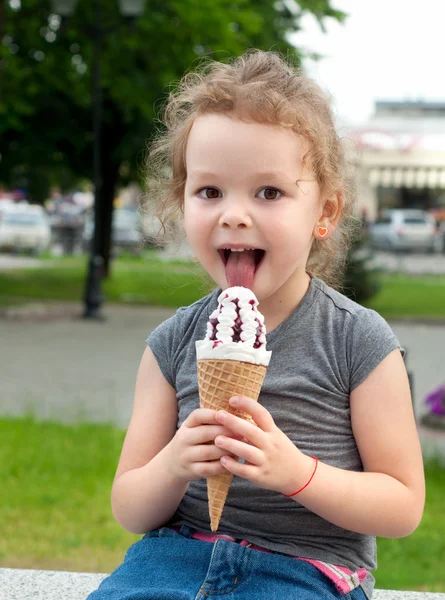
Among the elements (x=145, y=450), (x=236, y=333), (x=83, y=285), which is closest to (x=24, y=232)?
(x=83, y=285)

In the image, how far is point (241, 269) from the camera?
6.89 ft

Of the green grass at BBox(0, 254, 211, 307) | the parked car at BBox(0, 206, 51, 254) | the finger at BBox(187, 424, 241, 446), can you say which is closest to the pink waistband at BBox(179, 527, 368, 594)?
the finger at BBox(187, 424, 241, 446)

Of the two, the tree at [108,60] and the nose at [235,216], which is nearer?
the nose at [235,216]

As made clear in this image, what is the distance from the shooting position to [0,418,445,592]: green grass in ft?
14.5

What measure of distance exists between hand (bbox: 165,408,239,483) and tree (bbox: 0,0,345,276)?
36.0ft

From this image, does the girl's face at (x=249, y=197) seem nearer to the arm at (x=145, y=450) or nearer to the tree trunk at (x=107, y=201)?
the arm at (x=145, y=450)

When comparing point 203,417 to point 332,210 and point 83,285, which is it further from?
point 83,285

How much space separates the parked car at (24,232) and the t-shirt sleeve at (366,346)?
3314 centimetres

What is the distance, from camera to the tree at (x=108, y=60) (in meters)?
14.3

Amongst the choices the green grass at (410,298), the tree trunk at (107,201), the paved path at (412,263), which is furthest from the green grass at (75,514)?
the paved path at (412,263)

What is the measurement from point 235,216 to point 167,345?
464 millimetres

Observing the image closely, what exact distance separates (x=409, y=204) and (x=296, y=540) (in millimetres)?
51483

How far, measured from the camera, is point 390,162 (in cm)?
4269

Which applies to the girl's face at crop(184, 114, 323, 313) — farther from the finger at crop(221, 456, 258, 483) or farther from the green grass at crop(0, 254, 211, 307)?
the green grass at crop(0, 254, 211, 307)
